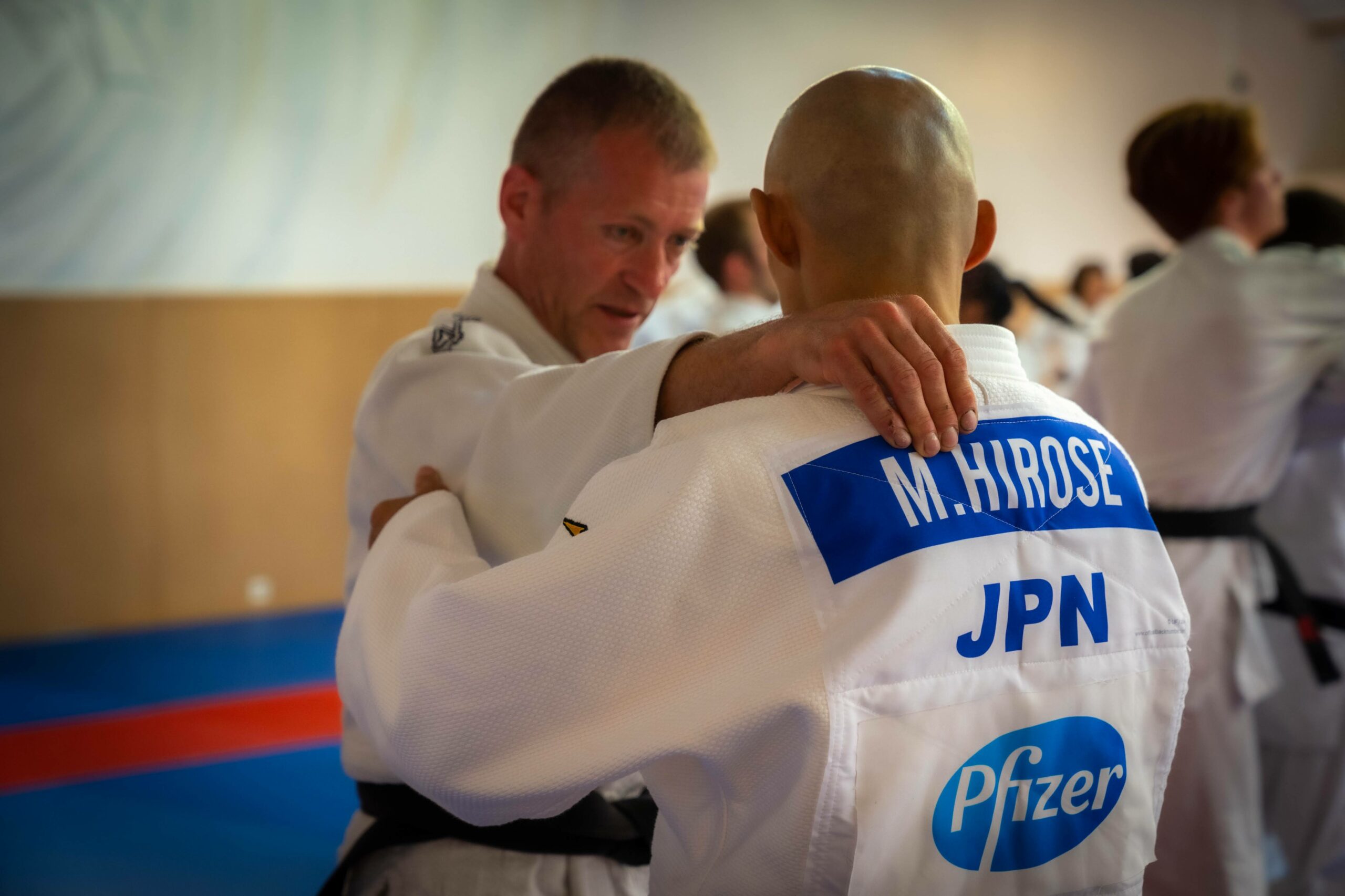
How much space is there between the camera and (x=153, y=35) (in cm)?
573

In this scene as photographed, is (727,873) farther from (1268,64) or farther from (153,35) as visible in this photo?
(1268,64)

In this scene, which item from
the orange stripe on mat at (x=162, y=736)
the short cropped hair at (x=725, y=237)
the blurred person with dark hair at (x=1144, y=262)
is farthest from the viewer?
the short cropped hair at (x=725, y=237)

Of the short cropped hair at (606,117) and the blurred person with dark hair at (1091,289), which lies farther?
the blurred person with dark hair at (1091,289)

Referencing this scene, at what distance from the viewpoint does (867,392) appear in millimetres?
999

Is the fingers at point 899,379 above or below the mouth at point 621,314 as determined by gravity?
above

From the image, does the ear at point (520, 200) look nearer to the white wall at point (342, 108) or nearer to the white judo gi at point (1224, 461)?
the white judo gi at point (1224, 461)

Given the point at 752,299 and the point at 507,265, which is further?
the point at 752,299

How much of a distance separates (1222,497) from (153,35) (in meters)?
5.77

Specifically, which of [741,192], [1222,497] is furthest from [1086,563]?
[741,192]

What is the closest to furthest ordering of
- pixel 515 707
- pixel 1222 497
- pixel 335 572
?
pixel 515 707
pixel 1222 497
pixel 335 572

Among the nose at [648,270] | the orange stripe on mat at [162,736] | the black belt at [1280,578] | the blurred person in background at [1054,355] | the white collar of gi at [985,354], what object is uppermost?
the white collar of gi at [985,354]

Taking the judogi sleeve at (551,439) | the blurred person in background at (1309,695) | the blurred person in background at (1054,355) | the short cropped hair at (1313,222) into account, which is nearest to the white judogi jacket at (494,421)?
the judogi sleeve at (551,439)

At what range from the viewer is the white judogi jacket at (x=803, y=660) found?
98cm

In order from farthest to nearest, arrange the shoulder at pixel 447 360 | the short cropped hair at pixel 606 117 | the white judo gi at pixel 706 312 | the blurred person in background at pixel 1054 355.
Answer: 1. the blurred person in background at pixel 1054 355
2. the white judo gi at pixel 706 312
3. the short cropped hair at pixel 606 117
4. the shoulder at pixel 447 360
